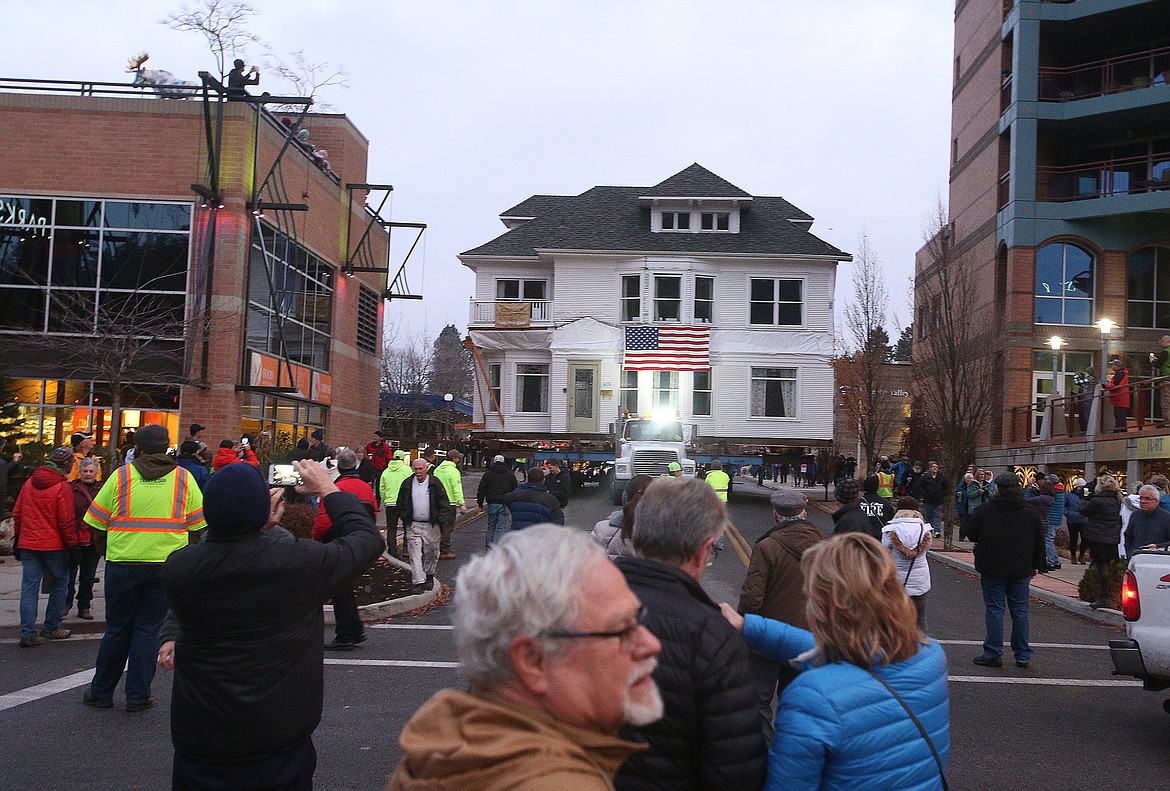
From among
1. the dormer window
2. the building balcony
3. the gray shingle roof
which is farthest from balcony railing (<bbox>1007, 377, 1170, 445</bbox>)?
the building balcony

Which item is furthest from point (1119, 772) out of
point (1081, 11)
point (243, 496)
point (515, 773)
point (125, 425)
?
point (1081, 11)

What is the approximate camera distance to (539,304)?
40.3 meters

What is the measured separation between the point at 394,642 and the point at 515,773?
9.61 meters

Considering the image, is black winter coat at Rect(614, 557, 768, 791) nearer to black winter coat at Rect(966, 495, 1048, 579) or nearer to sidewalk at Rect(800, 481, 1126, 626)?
black winter coat at Rect(966, 495, 1048, 579)

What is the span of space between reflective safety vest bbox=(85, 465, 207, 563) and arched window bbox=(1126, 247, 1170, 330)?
3244 centimetres

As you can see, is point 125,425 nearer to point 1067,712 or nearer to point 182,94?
point 182,94

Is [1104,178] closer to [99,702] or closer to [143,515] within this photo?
[143,515]

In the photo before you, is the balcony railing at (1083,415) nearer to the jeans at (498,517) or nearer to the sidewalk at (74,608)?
the jeans at (498,517)

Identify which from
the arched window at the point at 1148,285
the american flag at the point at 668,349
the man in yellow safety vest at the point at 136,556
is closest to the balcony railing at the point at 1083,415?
the arched window at the point at 1148,285

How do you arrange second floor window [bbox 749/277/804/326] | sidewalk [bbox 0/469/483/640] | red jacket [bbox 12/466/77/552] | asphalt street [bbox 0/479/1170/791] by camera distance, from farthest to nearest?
second floor window [bbox 749/277/804/326]
sidewalk [bbox 0/469/483/640]
red jacket [bbox 12/466/77/552]
asphalt street [bbox 0/479/1170/791]

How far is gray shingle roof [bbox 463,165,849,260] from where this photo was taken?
38.8 meters

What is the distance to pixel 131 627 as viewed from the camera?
303 inches

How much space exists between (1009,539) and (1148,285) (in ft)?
90.5

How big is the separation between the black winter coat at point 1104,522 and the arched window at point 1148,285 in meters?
20.9
